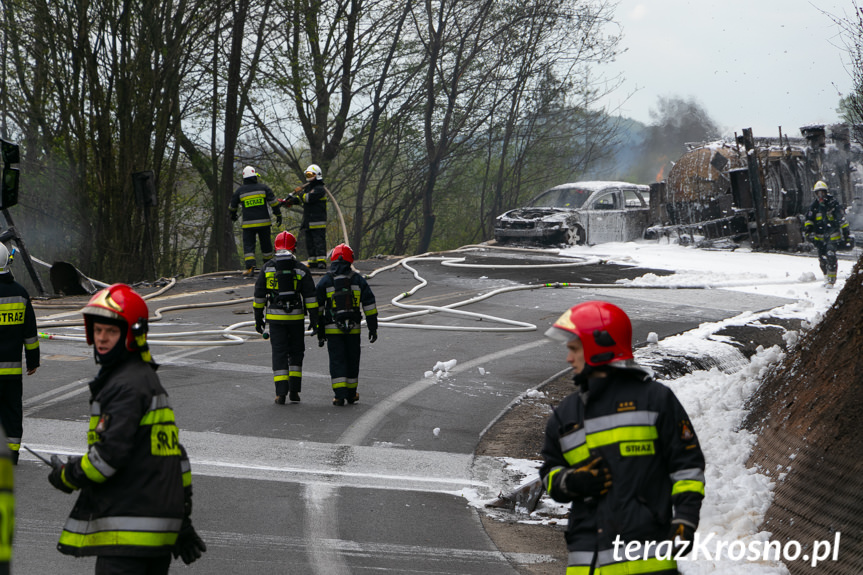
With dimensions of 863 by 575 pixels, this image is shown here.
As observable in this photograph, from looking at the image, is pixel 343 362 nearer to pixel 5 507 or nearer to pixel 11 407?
pixel 11 407

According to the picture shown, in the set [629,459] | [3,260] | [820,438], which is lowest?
[820,438]

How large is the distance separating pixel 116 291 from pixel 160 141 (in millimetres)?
22938

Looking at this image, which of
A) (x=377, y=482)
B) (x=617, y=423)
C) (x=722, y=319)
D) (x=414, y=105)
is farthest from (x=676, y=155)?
(x=617, y=423)

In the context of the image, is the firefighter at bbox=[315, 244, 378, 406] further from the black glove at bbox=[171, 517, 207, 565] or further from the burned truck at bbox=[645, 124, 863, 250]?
the burned truck at bbox=[645, 124, 863, 250]

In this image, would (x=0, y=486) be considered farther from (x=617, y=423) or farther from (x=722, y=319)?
(x=722, y=319)

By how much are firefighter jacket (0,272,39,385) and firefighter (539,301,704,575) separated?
539cm

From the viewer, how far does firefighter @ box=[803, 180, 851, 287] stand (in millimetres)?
17859

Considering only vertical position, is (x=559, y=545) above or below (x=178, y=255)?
below

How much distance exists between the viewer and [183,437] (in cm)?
859

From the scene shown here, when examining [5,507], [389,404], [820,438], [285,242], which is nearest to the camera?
[5,507]

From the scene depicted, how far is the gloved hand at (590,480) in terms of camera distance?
345cm

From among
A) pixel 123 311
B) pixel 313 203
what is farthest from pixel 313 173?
pixel 123 311

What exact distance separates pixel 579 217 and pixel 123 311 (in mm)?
23135

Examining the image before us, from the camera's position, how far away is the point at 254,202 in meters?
18.0
